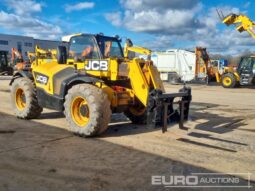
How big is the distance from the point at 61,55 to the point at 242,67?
55.8 feet

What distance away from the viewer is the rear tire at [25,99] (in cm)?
882

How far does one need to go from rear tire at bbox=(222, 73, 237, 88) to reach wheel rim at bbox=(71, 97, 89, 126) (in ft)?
57.0

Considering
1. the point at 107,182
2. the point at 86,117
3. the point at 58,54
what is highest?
the point at 58,54

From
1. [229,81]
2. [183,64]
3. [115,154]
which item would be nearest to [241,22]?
[229,81]

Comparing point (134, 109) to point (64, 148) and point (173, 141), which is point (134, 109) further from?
point (64, 148)

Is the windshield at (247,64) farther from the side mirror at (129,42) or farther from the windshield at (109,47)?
the windshield at (109,47)

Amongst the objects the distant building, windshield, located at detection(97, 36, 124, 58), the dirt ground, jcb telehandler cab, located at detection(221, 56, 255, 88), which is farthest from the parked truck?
the distant building

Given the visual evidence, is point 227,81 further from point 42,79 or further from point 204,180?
point 204,180

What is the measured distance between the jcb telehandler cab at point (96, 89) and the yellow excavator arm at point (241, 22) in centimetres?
1523

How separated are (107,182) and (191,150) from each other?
2.24 metres

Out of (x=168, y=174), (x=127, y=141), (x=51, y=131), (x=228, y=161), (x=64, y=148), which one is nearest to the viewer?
(x=168, y=174)

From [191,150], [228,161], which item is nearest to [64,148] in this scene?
[191,150]

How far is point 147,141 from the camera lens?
707 centimetres

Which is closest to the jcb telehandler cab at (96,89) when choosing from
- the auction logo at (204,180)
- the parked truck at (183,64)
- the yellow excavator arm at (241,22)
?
the auction logo at (204,180)
